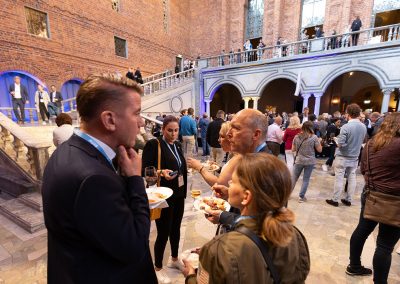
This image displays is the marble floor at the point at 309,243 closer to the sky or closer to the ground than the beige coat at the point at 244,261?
closer to the ground

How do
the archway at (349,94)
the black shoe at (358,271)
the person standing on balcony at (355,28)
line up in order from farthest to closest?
the archway at (349,94) < the person standing on balcony at (355,28) < the black shoe at (358,271)

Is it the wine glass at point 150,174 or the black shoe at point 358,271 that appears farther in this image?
the black shoe at point 358,271

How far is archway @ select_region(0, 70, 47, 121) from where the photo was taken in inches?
357

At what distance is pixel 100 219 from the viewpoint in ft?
2.61

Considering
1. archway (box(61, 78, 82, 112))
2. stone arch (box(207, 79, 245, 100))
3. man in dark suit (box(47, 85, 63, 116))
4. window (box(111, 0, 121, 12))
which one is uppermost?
window (box(111, 0, 121, 12))

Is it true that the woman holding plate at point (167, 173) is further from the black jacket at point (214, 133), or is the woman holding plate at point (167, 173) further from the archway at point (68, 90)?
the archway at point (68, 90)

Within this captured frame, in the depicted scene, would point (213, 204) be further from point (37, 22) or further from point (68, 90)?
point (37, 22)

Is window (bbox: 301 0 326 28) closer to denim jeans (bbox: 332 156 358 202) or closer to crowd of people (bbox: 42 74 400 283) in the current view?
denim jeans (bbox: 332 156 358 202)

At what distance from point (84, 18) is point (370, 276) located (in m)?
14.4

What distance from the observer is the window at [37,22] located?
9.44 metres

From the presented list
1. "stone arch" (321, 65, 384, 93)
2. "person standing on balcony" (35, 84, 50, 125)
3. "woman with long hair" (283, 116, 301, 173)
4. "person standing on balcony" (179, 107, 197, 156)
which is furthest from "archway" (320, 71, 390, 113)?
"person standing on balcony" (35, 84, 50, 125)

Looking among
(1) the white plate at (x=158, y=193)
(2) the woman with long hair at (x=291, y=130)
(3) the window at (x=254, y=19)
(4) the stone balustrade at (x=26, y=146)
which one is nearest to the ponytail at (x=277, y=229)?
(1) the white plate at (x=158, y=193)

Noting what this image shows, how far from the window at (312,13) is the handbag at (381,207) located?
15631 mm

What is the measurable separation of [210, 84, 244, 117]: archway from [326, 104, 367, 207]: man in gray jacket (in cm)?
1569
